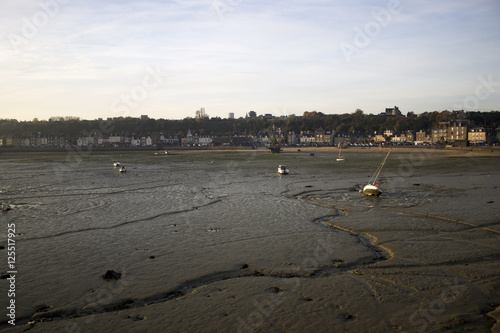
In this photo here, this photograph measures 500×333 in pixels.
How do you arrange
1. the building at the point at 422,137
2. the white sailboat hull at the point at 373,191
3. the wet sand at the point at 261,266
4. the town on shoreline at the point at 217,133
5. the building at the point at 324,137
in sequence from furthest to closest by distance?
the building at the point at 324,137
the town on shoreline at the point at 217,133
the building at the point at 422,137
the white sailboat hull at the point at 373,191
the wet sand at the point at 261,266

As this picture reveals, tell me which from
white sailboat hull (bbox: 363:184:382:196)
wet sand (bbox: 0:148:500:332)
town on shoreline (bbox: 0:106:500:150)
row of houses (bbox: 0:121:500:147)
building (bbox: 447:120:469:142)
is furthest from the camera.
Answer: town on shoreline (bbox: 0:106:500:150)

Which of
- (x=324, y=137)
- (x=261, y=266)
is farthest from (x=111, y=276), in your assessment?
(x=324, y=137)

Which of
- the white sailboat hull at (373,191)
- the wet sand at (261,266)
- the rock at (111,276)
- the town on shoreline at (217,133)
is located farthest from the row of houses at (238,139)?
the rock at (111,276)

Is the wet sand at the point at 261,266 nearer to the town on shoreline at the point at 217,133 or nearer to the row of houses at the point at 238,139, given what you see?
the town on shoreline at the point at 217,133

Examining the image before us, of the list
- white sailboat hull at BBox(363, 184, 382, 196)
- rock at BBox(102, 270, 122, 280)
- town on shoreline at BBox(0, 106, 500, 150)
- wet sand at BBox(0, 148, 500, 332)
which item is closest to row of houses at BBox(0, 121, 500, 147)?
town on shoreline at BBox(0, 106, 500, 150)

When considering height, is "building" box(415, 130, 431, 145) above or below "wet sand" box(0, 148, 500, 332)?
above

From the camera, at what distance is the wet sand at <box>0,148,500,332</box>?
8.27m

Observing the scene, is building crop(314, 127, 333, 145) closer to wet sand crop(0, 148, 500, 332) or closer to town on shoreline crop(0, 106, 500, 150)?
town on shoreline crop(0, 106, 500, 150)

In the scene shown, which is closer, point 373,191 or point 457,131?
point 373,191

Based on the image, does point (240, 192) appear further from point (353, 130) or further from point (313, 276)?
point (353, 130)

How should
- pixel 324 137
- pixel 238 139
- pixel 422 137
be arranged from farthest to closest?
1. pixel 324 137
2. pixel 238 139
3. pixel 422 137

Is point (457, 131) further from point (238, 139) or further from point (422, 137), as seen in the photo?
point (238, 139)

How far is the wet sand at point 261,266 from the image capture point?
827cm

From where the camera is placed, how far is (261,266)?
11484 mm
